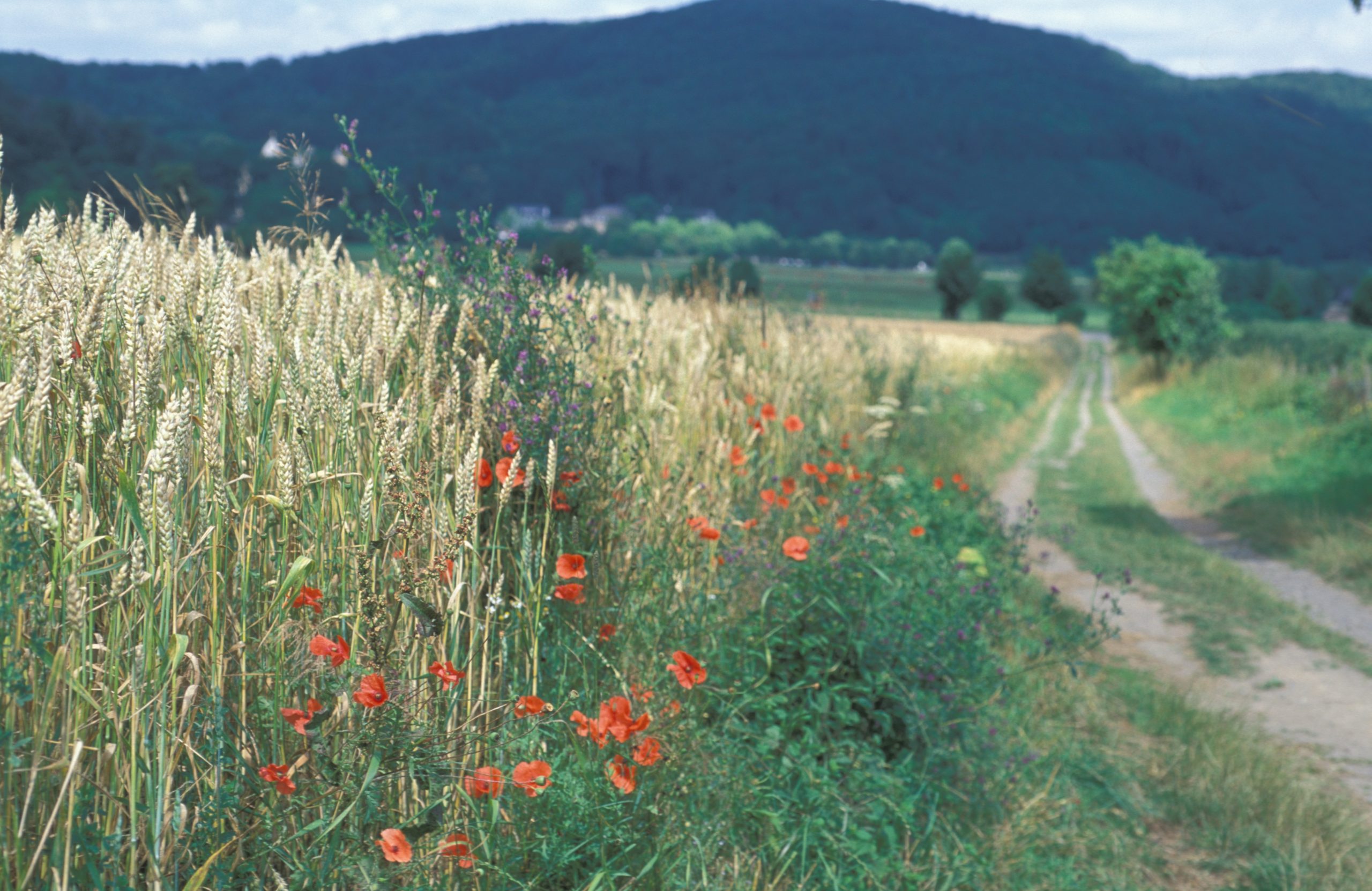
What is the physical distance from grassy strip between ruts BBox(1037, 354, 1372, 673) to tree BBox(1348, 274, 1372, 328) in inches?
A: 2948

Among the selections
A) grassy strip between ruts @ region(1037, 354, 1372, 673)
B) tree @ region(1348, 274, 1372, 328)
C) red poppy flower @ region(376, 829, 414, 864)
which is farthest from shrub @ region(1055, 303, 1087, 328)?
red poppy flower @ region(376, 829, 414, 864)

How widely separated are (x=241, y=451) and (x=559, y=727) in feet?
3.33

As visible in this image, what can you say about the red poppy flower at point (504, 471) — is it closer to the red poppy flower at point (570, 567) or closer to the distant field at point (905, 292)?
the red poppy flower at point (570, 567)

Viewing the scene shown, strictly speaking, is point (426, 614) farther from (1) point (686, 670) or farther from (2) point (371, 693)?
(1) point (686, 670)

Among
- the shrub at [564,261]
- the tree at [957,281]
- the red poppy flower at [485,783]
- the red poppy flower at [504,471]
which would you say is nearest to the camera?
the red poppy flower at [485,783]

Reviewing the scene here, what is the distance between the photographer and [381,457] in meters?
1.94

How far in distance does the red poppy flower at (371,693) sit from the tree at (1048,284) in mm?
96790

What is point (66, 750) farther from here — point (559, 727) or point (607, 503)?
point (607, 503)

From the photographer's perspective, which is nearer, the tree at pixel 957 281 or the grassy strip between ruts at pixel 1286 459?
the grassy strip between ruts at pixel 1286 459

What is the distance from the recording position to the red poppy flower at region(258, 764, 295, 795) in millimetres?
1580

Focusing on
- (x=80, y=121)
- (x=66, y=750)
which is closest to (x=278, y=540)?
(x=66, y=750)

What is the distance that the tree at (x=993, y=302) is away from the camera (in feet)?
273

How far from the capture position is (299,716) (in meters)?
1.64

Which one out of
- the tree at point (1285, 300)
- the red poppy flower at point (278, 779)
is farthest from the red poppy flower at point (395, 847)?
the tree at point (1285, 300)
